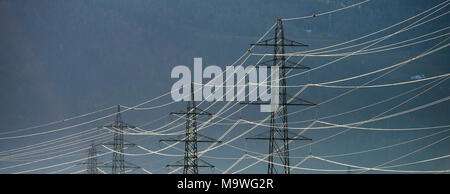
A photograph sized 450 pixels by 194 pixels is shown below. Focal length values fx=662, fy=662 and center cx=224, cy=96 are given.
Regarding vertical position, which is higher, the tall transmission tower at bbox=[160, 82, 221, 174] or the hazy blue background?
the hazy blue background

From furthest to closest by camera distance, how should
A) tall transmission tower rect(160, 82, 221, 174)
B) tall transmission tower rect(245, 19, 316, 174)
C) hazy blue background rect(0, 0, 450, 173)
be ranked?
hazy blue background rect(0, 0, 450, 173) → tall transmission tower rect(160, 82, 221, 174) → tall transmission tower rect(245, 19, 316, 174)

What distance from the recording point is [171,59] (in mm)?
99062

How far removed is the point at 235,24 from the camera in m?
104

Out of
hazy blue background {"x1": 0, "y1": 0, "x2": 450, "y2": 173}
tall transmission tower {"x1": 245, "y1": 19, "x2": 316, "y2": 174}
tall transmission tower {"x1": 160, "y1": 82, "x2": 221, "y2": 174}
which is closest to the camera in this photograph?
tall transmission tower {"x1": 245, "y1": 19, "x2": 316, "y2": 174}

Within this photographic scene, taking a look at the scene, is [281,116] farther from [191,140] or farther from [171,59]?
[171,59]

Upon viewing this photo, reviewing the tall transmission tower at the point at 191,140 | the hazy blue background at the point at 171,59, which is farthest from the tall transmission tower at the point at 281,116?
the hazy blue background at the point at 171,59

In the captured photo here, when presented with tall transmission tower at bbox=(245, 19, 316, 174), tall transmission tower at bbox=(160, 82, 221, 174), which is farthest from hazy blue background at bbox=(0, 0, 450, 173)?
tall transmission tower at bbox=(245, 19, 316, 174)

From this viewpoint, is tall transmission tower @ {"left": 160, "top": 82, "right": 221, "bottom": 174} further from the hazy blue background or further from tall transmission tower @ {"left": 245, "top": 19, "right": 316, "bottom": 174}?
the hazy blue background

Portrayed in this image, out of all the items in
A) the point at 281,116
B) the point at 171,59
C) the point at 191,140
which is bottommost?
the point at 281,116

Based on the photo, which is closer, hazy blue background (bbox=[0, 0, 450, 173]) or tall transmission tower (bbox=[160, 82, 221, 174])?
tall transmission tower (bbox=[160, 82, 221, 174])

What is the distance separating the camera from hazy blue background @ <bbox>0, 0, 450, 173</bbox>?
89.9 meters

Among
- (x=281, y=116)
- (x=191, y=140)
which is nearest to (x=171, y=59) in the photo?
(x=191, y=140)
